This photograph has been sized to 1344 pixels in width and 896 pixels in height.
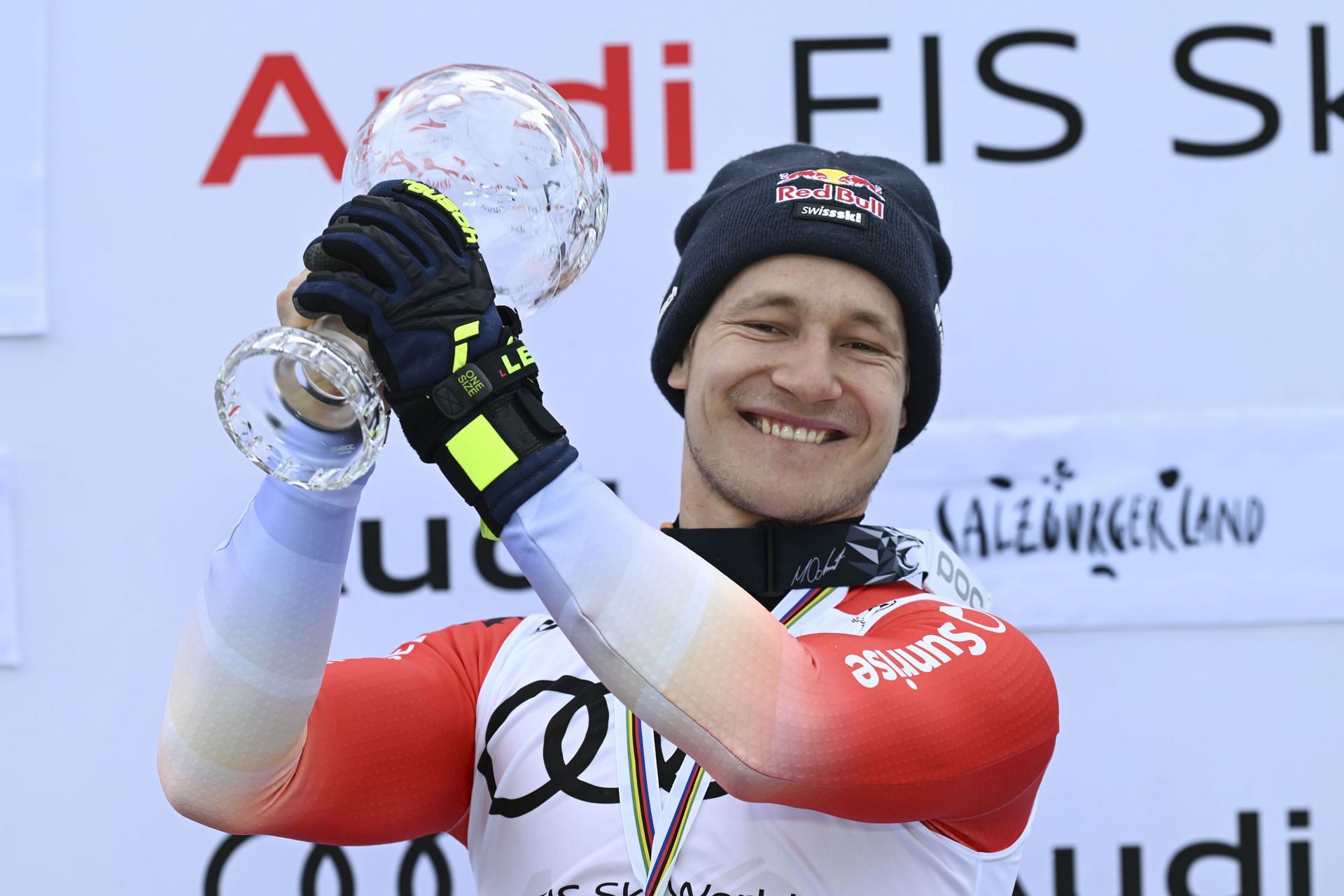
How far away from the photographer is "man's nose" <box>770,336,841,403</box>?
1.39 meters

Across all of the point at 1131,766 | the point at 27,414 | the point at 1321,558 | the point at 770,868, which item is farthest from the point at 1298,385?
the point at 27,414

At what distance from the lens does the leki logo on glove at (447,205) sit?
0.93 meters

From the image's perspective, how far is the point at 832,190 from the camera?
1.46m

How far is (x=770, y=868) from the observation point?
123cm

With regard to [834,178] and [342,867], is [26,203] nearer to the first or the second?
[342,867]

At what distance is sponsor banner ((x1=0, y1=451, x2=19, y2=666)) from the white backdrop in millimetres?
17

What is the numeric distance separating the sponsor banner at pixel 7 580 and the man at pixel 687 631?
3.21 ft

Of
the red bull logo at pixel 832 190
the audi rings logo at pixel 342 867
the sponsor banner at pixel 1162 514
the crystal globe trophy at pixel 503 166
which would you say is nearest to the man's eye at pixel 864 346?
the red bull logo at pixel 832 190

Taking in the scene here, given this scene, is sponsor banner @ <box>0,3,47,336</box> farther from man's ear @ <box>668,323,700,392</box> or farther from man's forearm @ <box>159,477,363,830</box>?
man's forearm @ <box>159,477,363,830</box>

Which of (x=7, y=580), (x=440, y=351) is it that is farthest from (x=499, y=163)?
(x=7, y=580)

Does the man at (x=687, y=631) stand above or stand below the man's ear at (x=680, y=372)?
below

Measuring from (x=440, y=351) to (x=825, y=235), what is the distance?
654 millimetres

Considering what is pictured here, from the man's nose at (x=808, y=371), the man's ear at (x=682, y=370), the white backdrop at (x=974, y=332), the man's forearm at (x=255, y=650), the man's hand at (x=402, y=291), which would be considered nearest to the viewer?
the man's hand at (x=402, y=291)

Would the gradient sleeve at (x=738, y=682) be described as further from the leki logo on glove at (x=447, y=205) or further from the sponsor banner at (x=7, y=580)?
the sponsor banner at (x=7, y=580)
